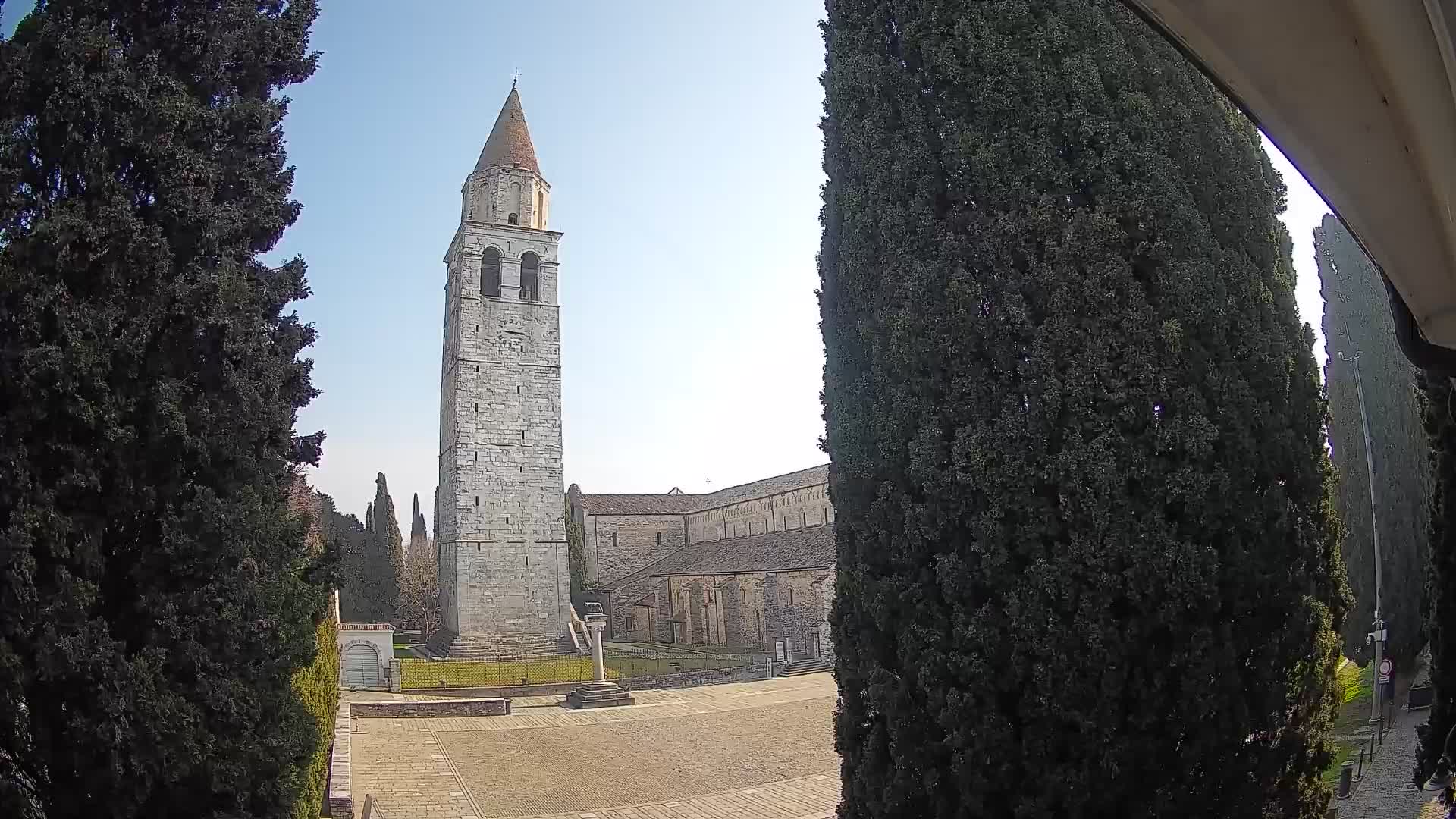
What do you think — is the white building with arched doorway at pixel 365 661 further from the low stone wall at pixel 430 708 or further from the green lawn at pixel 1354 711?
the green lawn at pixel 1354 711

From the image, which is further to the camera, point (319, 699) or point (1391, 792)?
point (1391, 792)

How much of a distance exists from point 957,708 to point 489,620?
97.5ft

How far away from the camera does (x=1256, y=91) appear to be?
1736mm

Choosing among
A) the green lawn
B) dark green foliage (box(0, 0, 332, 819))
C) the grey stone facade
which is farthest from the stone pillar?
dark green foliage (box(0, 0, 332, 819))

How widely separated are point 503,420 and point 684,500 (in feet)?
57.5

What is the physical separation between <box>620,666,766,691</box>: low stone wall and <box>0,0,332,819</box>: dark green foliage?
20323 millimetres

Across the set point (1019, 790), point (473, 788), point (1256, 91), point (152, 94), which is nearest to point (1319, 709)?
point (1019, 790)

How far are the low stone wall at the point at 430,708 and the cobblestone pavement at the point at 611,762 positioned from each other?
0.84 ft

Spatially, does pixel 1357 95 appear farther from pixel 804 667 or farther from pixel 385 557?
pixel 385 557

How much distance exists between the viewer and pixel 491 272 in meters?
34.8

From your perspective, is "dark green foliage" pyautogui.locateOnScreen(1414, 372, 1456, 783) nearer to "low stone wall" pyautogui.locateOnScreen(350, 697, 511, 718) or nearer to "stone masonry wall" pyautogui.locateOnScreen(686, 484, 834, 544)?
"low stone wall" pyautogui.locateOnScreen(350, 697, 511, 718)

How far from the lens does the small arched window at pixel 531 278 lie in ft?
115

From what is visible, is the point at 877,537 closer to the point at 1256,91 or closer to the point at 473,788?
the point at 1256,91

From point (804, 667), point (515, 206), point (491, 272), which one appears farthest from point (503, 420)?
point (804, 667)
